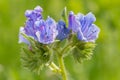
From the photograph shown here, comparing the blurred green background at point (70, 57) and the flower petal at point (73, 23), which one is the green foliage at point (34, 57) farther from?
the blurred green background at point (70, 57)

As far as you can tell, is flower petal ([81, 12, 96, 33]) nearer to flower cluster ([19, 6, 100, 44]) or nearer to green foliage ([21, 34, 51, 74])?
flower cluster ([19, 6, 100, 44])

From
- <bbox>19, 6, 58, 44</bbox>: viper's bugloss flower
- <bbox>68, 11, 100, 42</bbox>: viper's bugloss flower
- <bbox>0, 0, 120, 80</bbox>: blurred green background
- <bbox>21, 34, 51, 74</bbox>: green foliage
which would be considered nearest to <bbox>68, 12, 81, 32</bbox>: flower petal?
<bbox>68, 11, 100, 42</bbox>: viper's bugloss flower

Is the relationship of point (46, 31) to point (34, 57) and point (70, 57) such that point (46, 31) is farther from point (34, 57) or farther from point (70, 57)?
point (70, 57)

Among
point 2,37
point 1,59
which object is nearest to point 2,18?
point 2,37

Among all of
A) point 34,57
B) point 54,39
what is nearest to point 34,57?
point 34,57

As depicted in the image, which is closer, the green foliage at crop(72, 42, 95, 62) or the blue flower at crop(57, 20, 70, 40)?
the blue flower at crop(57, 20, 70, 40)

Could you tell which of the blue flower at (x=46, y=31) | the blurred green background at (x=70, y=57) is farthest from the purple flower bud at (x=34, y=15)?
the blurred green background at (x=70, y=57)

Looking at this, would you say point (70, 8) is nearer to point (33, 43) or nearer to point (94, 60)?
point (94, 60)
